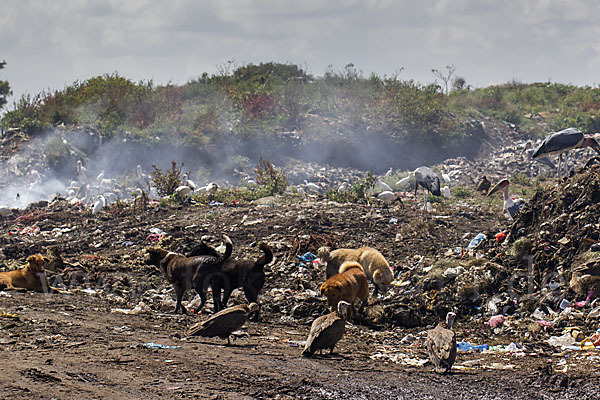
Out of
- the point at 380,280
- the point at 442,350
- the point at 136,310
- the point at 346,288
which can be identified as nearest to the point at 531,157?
the point at 380,280

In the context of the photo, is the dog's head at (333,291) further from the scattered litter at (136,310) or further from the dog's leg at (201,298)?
the scattered litter at (136,310)

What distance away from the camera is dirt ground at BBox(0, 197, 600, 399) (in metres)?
5.47

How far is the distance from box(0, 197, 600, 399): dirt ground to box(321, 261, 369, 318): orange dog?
0.33 m

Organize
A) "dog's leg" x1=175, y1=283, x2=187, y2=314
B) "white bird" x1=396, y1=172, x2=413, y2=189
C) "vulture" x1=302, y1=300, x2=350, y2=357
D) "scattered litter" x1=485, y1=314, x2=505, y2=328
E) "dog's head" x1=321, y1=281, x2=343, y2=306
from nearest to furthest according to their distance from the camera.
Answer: "vulture" x1=302, y1=300, x2=350, y2=357 → "dog's head" x1=321, y1=281, x2=343, y2=306 → "scattered litter" x1=485, y1=314, x2=505, y2=328 → "dog's leg" x1=175, y1=283, x2=187, y2=314 → "white bird" x1=396, y1=172, x2=413, y2=189

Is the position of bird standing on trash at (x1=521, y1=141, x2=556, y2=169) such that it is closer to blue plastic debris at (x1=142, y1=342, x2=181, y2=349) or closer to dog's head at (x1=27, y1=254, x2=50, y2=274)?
dog's head at (x1=27, y1=254, x2=50, y2=274)

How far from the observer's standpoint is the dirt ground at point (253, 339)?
17.9ft

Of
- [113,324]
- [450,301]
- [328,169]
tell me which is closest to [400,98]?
[328,169]

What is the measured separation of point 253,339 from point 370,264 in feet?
8.83

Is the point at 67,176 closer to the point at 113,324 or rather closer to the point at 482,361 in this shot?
the point at 113,324

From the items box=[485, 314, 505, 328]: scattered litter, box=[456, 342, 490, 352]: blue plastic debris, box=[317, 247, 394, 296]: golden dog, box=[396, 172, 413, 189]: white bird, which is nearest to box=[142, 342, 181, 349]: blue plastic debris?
box=[456, 342, 490, 352]: blue plastic debris

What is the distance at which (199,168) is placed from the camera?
25891mm

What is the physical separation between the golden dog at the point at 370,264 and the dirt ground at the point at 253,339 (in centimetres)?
39

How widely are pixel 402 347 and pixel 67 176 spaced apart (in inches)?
781

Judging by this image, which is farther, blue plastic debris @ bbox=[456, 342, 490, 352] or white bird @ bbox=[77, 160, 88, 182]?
white bird @ bbox=[77, 160, 88, 182]
